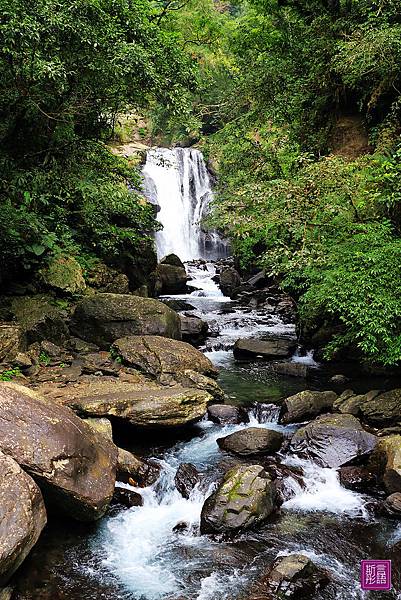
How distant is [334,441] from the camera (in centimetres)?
729

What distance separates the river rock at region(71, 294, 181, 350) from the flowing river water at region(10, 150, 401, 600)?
322 cm

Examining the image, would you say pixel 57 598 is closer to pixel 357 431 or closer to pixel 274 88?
pixel 357 431

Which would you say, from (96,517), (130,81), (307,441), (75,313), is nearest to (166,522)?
(96,517)

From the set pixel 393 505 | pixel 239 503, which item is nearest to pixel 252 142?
pixel 393 505

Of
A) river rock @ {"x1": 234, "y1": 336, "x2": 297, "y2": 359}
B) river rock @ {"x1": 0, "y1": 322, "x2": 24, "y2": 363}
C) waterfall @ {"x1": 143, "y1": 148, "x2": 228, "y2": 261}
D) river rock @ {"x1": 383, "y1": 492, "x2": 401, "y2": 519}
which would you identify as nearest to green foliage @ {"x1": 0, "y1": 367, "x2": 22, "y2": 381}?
river rock @ {"x1": 0, "y1": 322, "x2": 24, "y2": 363}

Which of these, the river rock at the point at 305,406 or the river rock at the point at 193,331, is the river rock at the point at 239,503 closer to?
the river rock at the point at 305,406

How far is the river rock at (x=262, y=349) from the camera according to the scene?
Result: 41.2 feet

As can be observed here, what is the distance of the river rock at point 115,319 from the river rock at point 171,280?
9241 mm

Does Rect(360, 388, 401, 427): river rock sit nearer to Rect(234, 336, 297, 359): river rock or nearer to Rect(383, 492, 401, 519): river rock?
Rect(383, 492, 401, 519): river rock

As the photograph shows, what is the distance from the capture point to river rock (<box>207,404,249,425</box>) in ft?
28.0

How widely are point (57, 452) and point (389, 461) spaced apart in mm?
4305

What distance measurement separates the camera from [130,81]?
8.02m

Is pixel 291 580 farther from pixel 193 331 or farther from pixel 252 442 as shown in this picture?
pixel 193 331

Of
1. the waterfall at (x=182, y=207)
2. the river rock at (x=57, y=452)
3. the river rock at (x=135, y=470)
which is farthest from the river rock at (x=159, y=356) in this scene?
the waterfall at (x=182, y=207)
